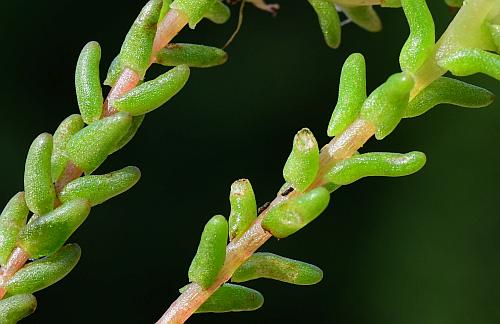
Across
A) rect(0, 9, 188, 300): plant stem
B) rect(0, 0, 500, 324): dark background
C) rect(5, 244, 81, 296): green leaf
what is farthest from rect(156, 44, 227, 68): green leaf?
rect(0, 0, 500, 324): dark background

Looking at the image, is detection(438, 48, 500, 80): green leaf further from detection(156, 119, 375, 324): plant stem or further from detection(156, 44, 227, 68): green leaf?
detection(156, 44, 227, 68): green leaf

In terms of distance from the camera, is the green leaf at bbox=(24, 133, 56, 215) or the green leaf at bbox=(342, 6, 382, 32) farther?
the green leaf at bbox=(342, 6, 382, 32)

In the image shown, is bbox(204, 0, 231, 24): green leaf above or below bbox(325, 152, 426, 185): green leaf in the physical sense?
above

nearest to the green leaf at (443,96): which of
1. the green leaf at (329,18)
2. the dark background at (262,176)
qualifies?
the green leaf at (329,18)

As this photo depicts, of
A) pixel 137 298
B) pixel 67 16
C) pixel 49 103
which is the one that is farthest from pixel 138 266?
pixel 67 16

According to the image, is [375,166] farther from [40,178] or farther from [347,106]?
[40,178]

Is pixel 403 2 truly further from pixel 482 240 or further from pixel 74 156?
pixel 482 240
